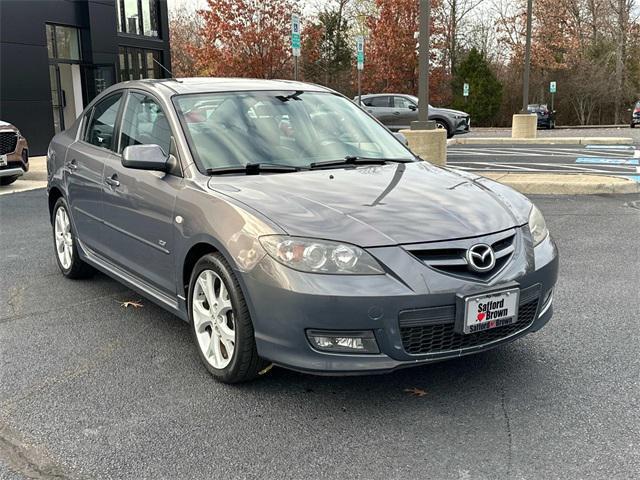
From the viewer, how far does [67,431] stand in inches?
125

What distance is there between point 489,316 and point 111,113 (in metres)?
3.31

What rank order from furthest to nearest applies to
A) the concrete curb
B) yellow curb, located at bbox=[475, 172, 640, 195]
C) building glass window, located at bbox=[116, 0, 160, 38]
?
building glass window, located at bbox=[116, 0, 160, 38] → the concrete curb → yellow curb, located at bbox=[475, 172, 640, 195]

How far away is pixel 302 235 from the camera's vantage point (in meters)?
3.22

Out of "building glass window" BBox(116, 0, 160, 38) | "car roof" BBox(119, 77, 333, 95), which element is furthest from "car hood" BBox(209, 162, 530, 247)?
"building glass window" BBox(116, 0, 160, 38)

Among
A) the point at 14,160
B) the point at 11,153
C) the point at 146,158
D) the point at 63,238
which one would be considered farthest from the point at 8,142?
the point at 146,158

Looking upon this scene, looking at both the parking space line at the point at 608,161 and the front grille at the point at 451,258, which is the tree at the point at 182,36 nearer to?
the parking space line at the point at 608,161

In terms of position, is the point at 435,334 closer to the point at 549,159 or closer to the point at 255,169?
the point at 255,169

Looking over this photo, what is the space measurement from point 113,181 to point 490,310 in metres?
2.73

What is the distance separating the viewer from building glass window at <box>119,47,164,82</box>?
2205 cm

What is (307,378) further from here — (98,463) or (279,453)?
(98,463)

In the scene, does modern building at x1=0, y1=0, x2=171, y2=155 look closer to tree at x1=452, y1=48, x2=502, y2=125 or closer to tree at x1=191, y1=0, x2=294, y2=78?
tree at x1=191, y1=0, x2=294, y2=78

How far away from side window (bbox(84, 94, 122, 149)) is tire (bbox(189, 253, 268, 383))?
179 centimetres

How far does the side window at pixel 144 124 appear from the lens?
4.36 meters

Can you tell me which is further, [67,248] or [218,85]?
[67,248]
